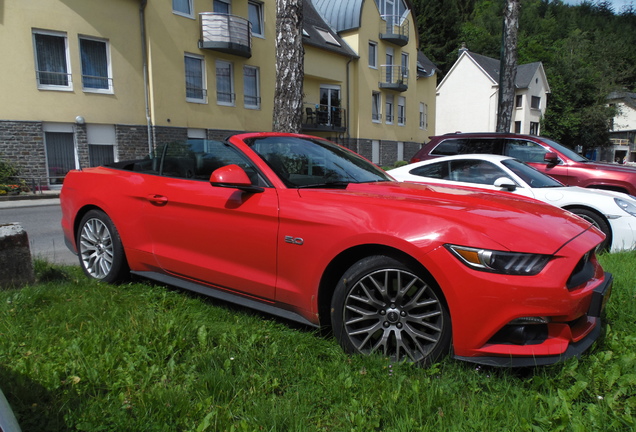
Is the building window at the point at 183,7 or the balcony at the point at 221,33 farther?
the balcony at the point at 221,33

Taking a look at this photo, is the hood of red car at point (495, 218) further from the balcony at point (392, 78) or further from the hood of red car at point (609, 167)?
the balcony at point (392, 78)

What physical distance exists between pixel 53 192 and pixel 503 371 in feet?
56.9

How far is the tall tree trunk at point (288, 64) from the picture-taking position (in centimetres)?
826

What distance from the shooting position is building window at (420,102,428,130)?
38.2 meters

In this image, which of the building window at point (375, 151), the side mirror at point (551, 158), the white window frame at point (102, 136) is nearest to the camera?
the side mirror at point (551, 158)

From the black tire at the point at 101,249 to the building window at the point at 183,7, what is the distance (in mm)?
17310

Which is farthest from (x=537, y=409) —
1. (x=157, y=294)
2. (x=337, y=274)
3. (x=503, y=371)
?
A: (x=157, y=294)

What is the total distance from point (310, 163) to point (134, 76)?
55.1 feet

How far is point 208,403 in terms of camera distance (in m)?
2.36

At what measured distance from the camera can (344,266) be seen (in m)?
2.97

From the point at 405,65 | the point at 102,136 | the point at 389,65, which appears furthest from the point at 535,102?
the point at 102,136

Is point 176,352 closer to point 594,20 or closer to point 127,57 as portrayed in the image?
point 127,57

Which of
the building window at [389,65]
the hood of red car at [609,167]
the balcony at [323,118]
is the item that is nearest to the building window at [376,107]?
the building window at [389,65]

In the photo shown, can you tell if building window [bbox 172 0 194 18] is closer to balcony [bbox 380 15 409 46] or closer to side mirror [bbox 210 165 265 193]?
balcony [bbox 380 15 409 46]
